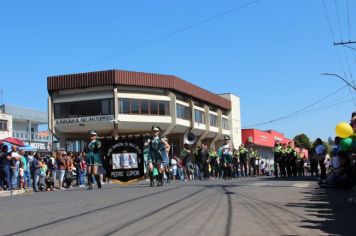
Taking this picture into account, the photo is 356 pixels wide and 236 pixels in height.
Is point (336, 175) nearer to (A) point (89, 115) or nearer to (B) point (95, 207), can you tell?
(B) point (95, 207)

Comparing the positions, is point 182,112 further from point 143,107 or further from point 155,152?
point 155,152

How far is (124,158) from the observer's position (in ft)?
68.7

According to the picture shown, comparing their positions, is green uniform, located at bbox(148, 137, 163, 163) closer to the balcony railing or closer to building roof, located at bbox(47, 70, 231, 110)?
building roof, located at bbox(47, 70, 231, 110)

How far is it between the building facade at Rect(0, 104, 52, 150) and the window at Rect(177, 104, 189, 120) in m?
21.4

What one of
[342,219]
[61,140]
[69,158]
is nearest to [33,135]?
[61,140]

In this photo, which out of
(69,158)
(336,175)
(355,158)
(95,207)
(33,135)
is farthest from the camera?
(33,135)

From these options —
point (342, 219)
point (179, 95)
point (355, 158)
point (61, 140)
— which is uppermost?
point (179, 95)

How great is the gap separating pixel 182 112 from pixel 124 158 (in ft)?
134

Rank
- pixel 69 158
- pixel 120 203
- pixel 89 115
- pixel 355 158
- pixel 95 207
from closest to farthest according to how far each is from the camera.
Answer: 1. pixel 95 207
2. pixel 120 203
3. pixel 355 158
4. pixel 69 158
5. pixel 89 115

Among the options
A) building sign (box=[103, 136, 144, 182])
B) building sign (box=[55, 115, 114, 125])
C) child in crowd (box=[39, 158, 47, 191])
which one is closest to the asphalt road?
building sign (box=[103, 136, 144, 182])

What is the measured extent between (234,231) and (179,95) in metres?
54.9

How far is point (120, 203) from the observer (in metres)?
10.9

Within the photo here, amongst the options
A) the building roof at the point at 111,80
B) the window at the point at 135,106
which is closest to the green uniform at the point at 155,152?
the building roof at the point at 111,80

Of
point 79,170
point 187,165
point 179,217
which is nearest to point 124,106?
point 187,165
